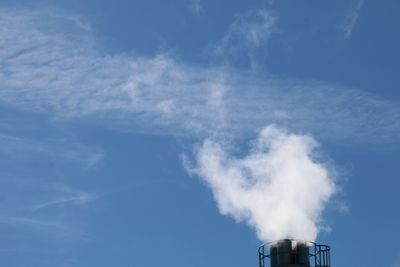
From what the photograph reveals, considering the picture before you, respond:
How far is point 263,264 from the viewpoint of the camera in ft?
133

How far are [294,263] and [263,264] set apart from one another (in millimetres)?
2270

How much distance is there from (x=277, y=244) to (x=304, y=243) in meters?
1.50

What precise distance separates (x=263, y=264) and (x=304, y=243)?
2.75 meters

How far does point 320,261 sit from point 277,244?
10.1ft

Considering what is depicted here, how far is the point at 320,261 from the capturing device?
40.7 m

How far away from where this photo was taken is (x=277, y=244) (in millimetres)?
39500

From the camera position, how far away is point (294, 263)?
38938 mm

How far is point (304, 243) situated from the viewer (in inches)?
1558

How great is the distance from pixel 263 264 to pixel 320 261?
3.27 metres
